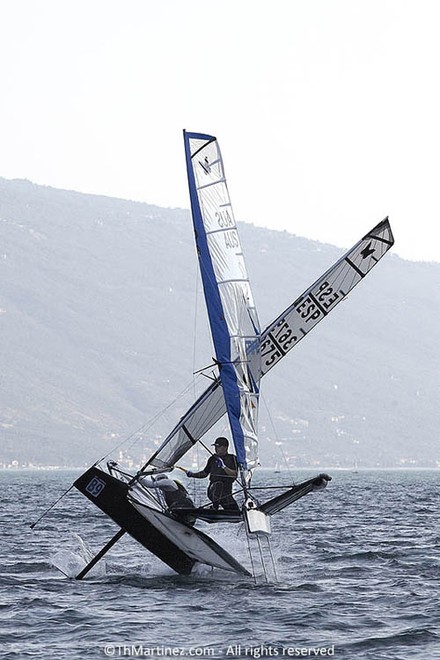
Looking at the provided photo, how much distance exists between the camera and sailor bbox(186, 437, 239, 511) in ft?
78.9

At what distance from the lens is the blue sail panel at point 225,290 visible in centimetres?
2377

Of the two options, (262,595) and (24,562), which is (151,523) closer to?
(262,595)

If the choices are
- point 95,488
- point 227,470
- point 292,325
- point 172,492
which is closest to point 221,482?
point 227,470

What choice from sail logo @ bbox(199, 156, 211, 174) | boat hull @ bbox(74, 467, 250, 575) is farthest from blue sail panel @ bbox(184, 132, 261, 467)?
boat hull @ bbox(74, 467, 250, 575)

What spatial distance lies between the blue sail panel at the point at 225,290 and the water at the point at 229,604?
291cm

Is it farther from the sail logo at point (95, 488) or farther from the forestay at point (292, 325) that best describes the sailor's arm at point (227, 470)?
the forestay at point (292, 325)

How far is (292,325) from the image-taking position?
2850 cm

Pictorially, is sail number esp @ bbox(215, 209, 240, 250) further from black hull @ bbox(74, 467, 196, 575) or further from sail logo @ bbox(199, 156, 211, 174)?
black hull @ bbox(74, 467, 196, 575)

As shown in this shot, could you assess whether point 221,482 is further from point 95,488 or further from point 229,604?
point 229,604

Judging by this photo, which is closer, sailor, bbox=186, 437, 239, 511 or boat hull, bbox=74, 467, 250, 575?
sailor, bbox=186, 437, 239, 511

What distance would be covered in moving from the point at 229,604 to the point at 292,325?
27.9ft

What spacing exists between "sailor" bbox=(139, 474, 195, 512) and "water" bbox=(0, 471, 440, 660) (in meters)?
1.37

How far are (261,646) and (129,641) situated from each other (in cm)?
188

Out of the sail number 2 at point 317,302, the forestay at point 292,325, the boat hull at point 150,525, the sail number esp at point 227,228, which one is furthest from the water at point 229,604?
the sail number esp at point 227,228
